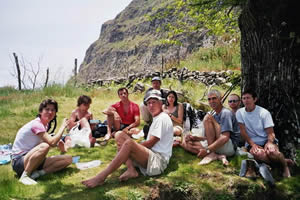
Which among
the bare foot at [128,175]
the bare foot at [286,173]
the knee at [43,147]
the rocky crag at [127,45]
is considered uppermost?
the rocky crag at [127,45]

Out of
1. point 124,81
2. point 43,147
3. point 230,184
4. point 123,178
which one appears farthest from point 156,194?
point 124,81

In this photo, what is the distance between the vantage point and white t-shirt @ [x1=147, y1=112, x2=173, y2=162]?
11.6 feet

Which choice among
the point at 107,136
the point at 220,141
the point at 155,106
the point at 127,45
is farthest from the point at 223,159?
the point at 127,45

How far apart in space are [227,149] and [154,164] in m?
1.33

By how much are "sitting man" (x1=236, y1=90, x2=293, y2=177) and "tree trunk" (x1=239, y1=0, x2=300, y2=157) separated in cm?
44

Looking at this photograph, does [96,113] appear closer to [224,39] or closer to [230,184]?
[230,184]

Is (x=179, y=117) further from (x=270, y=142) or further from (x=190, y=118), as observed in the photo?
(x=270, y=142)

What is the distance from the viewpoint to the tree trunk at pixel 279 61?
158 inches

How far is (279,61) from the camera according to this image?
4.12 metres

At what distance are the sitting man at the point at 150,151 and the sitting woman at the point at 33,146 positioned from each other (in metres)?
0.75

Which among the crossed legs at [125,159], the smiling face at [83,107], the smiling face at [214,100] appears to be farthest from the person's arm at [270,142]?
the smiling face at [83,107]

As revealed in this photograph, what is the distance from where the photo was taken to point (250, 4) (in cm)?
431

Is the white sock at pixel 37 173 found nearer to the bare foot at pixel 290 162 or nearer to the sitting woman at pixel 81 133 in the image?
the sitting woman at pixel 81 133

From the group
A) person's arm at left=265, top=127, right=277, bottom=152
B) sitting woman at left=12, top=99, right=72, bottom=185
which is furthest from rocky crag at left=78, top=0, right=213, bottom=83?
sitting woman at left=12, top=99, right=72, bottom=185
